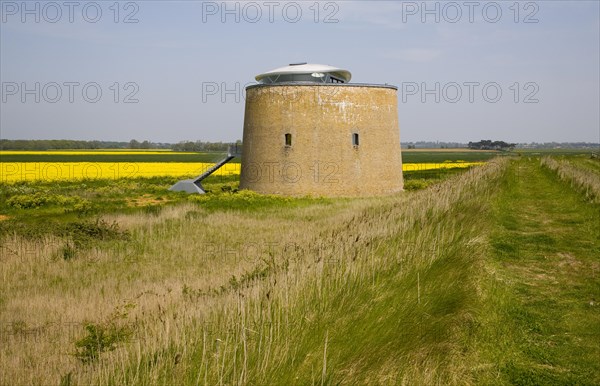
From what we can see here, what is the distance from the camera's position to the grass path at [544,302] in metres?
4.18

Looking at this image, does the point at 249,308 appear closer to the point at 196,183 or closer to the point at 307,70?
the point at 307,70

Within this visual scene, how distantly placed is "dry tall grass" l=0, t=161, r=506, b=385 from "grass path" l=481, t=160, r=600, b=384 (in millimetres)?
375

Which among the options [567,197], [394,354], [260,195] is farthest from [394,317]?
[260,195]

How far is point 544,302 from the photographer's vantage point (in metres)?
5.61

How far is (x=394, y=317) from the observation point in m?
5.11

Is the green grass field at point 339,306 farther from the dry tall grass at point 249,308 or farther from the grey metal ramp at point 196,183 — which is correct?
the grey metal ramp at point 196,183

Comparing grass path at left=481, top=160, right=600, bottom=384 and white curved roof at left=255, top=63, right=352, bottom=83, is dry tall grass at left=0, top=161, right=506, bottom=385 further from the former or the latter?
white curved roof at left=255, top=63, right=352, bottom=83

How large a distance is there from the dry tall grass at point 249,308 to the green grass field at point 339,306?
0.02 m

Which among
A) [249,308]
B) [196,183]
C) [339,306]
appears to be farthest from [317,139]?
[249,308]

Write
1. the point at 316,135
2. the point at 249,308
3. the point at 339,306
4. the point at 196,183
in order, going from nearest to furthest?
the point at 249,308
the point at 339,306
the point at 316,135
the point at 196,183

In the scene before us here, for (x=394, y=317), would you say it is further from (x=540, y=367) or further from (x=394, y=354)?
(x=540, y=367)

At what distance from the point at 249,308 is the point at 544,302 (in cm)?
312

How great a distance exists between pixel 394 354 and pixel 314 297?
176cm

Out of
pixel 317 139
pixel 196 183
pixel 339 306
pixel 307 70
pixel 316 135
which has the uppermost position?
pixel 307 70
